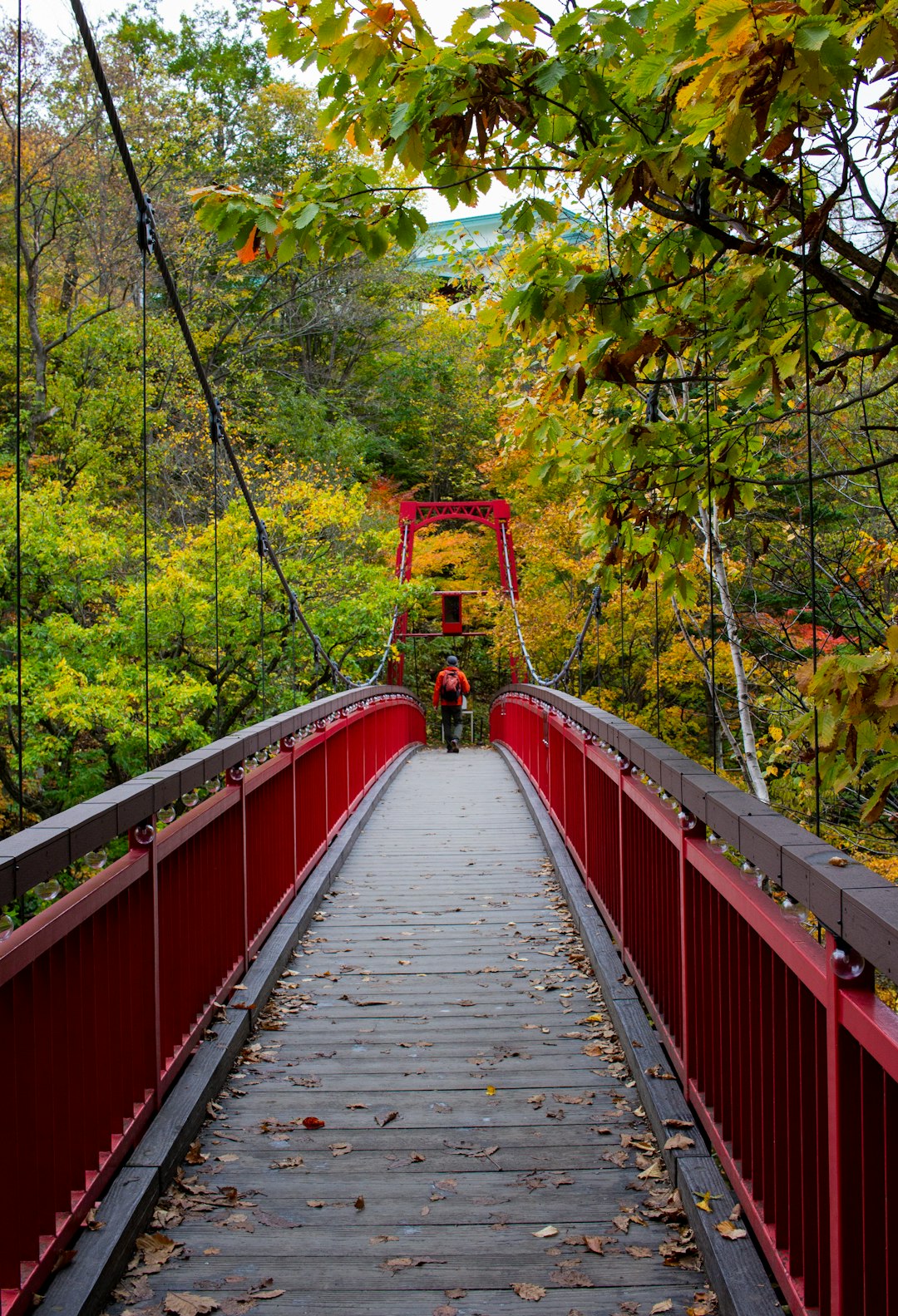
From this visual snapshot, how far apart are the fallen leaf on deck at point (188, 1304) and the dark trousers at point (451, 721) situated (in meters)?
15.2

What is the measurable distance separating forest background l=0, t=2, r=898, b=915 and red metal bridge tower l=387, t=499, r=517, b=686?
1.94ft

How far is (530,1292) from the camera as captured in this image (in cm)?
236

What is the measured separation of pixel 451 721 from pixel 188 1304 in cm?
1542

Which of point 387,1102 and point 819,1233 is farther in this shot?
point 387,1102

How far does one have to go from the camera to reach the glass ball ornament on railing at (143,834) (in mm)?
2836

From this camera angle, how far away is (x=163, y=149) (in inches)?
696

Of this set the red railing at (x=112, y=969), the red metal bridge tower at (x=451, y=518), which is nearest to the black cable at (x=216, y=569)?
the red railing at (x=112, y=969)

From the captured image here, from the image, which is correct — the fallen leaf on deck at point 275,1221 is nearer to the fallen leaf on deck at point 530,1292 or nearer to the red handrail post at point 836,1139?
the fallen leaf on deck at point 530,1292

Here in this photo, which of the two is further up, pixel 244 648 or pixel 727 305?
pixel 727 305

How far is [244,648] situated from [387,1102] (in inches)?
416

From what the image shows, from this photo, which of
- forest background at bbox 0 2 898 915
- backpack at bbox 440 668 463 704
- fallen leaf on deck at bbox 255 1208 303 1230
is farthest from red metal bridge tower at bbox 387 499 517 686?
fallen leaf on deck at bbox 255 1208 303 1230

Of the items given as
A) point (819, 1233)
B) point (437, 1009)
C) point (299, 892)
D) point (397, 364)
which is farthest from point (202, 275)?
point (819, 1233)

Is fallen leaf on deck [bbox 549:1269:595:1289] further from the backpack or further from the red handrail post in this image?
the backpack

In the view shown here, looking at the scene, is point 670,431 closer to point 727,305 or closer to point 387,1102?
point 727,305
